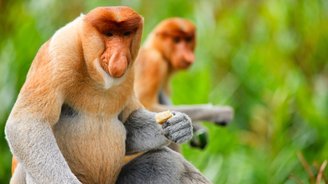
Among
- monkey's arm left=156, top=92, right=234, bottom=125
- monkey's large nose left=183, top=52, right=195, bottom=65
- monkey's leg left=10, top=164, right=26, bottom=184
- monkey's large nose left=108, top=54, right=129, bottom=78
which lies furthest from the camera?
monkey's large nose left=183, top=52, right=195, bottom=65

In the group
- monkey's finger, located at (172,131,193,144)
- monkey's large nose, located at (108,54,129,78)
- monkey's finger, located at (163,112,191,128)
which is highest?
monkey's large nose, located at (108,54,129,78)

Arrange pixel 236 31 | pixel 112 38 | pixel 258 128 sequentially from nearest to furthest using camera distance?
pixel 112 38
pixel 258 128
pixel 236 31

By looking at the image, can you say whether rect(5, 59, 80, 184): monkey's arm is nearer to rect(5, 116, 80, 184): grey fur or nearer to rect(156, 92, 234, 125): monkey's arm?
rect(5, 116, 80, 184): grey fur

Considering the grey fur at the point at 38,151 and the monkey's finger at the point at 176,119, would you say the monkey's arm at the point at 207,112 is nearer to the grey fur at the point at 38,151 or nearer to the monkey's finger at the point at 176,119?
the monkey's finger at the point at 176,119

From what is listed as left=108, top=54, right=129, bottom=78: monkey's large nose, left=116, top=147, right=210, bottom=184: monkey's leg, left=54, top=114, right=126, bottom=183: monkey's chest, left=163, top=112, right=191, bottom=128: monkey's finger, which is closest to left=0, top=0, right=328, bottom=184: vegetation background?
left=116, top=147, right=210, bottom=184: monkey's leg

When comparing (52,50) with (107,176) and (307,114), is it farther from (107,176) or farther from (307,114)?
(307,114)

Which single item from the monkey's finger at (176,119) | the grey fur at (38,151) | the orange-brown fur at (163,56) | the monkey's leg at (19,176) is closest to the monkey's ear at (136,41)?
the monkey's finger at (176,119)

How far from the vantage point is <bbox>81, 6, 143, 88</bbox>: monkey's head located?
11.5ft

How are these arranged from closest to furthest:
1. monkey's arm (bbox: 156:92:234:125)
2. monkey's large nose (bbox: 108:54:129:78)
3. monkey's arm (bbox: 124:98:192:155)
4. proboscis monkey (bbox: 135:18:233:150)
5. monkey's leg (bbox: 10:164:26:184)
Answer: monkey's large nose (bbox: 108:54:129:78) → monkey's leg (bbox: 10:164:26:184) → monkey's arm (bbox: 124:98:192:155) → monkey's arm (bbox: 156:92:234:125) → proboscis monkey (bbox: 135:18:233:150)

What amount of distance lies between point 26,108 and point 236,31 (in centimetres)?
769

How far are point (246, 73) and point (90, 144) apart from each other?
17.5 feet

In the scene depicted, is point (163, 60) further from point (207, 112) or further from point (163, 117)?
point (163, 117)

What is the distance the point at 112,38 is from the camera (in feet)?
11.6

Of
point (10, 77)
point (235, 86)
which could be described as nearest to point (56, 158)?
point (10, 77)
